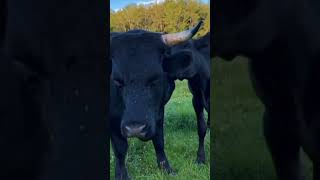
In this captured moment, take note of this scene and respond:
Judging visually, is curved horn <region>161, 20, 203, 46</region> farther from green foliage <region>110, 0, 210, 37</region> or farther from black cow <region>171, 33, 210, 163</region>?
black cow <region>171, 33, 210, 163</region>

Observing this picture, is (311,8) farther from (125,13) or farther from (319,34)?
(125,13)

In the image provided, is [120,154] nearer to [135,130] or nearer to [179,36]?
[135,130]

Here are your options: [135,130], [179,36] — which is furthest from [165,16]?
[135,130]

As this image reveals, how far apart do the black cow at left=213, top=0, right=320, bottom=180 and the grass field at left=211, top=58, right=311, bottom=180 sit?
0.08ft

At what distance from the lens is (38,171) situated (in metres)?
1.32

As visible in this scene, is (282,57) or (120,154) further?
(120,154)

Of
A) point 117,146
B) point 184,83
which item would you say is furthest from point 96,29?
point 184,83

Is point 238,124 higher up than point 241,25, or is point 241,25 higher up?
point 241,25

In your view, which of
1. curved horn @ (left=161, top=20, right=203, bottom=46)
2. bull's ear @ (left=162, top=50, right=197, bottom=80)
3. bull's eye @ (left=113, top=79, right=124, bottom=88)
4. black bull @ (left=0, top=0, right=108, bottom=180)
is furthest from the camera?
curved horn @ (left=161, top=20, right=203, bottom=46)

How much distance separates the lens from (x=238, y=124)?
1388 millimetres

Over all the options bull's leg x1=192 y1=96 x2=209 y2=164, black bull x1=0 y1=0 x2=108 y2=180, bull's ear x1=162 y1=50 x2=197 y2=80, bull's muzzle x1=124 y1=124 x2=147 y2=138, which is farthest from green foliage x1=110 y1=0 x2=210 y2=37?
black bull x1=0 y1=0 x2=108 y2=180

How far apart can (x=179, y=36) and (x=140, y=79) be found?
1.91 ft

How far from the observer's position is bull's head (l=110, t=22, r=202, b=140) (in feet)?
13.2

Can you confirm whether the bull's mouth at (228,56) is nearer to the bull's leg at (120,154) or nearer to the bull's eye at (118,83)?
the bull's eye at (118,83)
